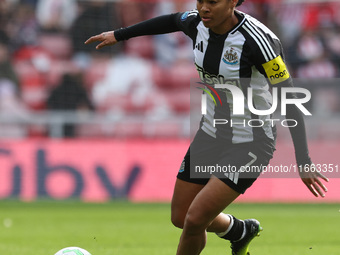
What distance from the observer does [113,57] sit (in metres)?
16.3

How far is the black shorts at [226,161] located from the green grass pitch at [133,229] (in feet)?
6.08

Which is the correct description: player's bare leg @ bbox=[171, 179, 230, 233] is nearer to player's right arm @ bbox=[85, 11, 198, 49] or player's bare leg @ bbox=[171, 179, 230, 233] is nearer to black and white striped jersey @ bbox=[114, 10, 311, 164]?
black and white striped jersey @ bbox=[114, 10, 311, 164]

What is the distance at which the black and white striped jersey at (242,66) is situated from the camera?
519 cm

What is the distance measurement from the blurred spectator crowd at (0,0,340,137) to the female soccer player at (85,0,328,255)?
30.4 ft

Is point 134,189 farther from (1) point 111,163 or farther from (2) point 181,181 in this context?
(2) point 181,181

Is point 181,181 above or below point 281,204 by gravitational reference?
above

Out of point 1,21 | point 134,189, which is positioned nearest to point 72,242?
point 134,189

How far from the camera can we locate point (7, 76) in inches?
596

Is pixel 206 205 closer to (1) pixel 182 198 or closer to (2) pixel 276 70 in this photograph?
(1) pixel 182 198

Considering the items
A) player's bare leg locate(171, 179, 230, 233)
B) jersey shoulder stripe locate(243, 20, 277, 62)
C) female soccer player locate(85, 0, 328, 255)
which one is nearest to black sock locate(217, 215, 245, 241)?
player's bare leg locate(171, 179, 230, 233)

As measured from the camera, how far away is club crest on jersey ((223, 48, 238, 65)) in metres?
5.25

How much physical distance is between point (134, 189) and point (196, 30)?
7983mm

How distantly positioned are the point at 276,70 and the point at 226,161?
0.76 meters

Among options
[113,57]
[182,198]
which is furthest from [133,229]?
[113,57]
